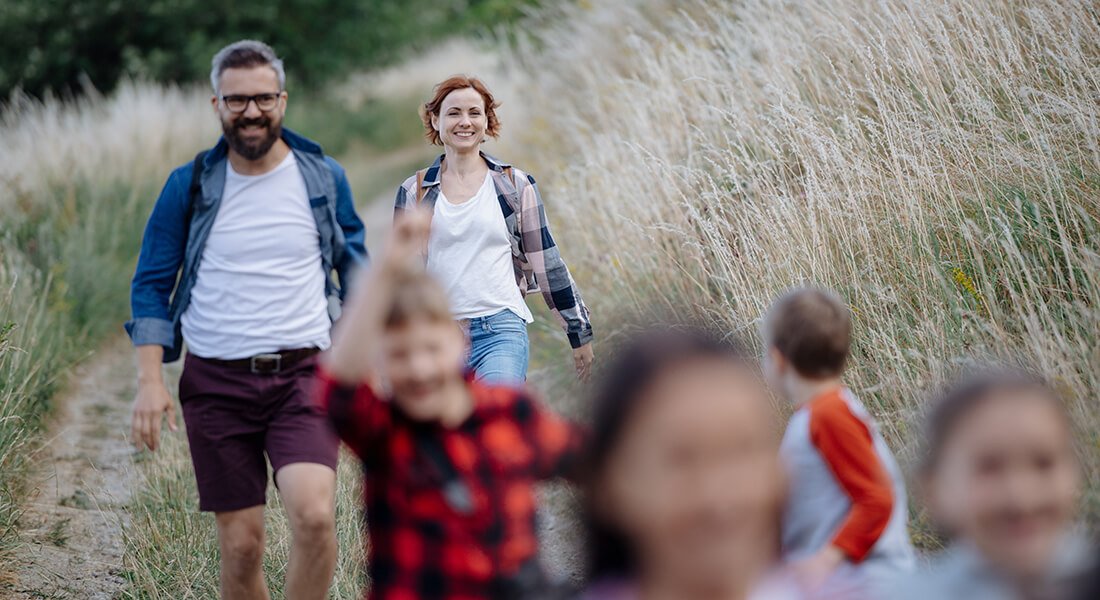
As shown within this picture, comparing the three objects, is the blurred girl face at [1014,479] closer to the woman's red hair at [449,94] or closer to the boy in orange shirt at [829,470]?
the boy in orange shirt at [829,470]

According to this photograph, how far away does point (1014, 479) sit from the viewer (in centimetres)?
151

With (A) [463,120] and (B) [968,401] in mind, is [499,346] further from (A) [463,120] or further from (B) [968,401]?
(B) [968,401]

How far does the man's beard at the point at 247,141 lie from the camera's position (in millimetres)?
3014

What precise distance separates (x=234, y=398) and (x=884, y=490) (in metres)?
2.01

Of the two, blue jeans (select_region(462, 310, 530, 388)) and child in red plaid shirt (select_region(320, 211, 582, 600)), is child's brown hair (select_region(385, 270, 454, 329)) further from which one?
blue jeans (select_region(462, 310, 530, 388))

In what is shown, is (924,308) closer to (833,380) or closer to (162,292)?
(833,380)

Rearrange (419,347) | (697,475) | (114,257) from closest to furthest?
(697,475) < (419,347) < (114,257)

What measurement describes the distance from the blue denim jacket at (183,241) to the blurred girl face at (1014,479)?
86.1 inches

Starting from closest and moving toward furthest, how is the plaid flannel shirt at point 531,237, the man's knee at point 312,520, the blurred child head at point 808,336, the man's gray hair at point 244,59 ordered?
1. the blurred child head at point 808,336
2. the man's knee at point 312,520
3. the man's gray hair at point 244,59
4. the plaid flannel shirt at point 531,237

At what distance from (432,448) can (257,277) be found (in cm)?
137

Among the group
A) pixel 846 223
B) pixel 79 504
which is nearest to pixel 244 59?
pixel 846 223

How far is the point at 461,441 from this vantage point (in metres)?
1.92

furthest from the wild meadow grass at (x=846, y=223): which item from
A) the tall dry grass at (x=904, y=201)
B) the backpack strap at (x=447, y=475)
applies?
the backpack strap at (x=447, y=475)

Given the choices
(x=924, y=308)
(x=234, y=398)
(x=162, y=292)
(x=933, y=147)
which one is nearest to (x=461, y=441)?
(x=234, y=398)
